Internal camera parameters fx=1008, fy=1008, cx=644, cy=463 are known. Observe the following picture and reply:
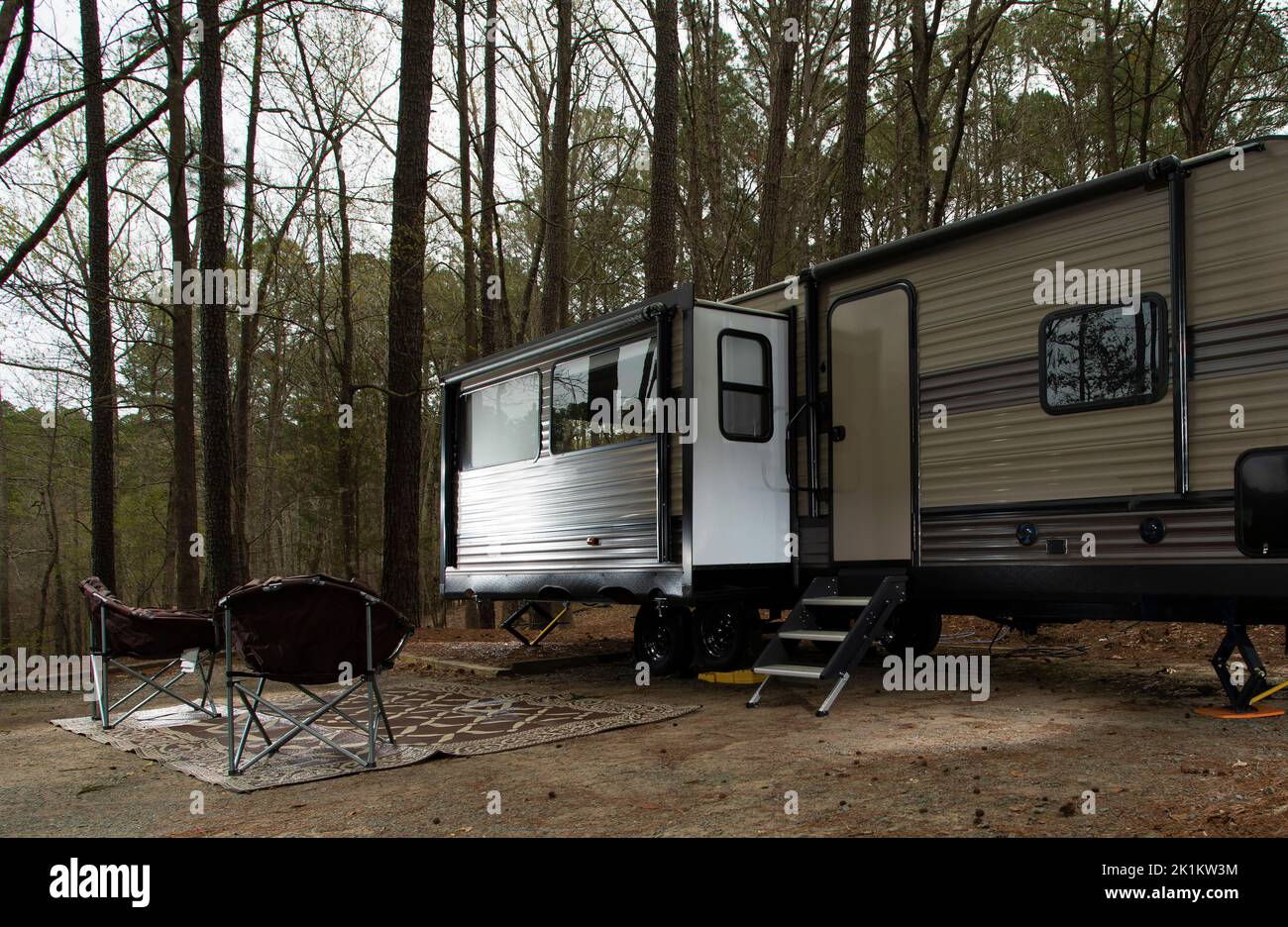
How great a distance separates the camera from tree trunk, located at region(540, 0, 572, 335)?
1492 centimetres

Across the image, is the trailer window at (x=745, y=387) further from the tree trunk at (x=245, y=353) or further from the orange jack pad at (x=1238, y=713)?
the tree trunk at (x=245, y=353)

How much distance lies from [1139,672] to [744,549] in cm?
298

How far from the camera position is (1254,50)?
579 inches

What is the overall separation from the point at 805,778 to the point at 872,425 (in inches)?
125

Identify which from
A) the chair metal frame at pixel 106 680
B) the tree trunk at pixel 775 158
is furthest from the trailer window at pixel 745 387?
the tree trunk at pixel 775 158

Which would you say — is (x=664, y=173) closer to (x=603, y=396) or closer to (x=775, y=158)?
(x=775, y=158)

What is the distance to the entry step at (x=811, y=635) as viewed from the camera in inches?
251

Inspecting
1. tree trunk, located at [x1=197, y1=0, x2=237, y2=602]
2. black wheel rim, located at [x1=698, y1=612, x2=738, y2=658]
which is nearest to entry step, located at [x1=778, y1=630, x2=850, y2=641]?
black wheel rim, located at [x1=698, y1=612, x2=738, y2=658]

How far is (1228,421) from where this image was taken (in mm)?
5059

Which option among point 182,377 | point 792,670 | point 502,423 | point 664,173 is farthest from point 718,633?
point 182,377

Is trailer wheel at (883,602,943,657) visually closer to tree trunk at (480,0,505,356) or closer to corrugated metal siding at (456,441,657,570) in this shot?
corrugated metal siding at (456,441,657,570)

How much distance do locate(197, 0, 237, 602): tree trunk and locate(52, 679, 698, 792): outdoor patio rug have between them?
Result: 4268mm
